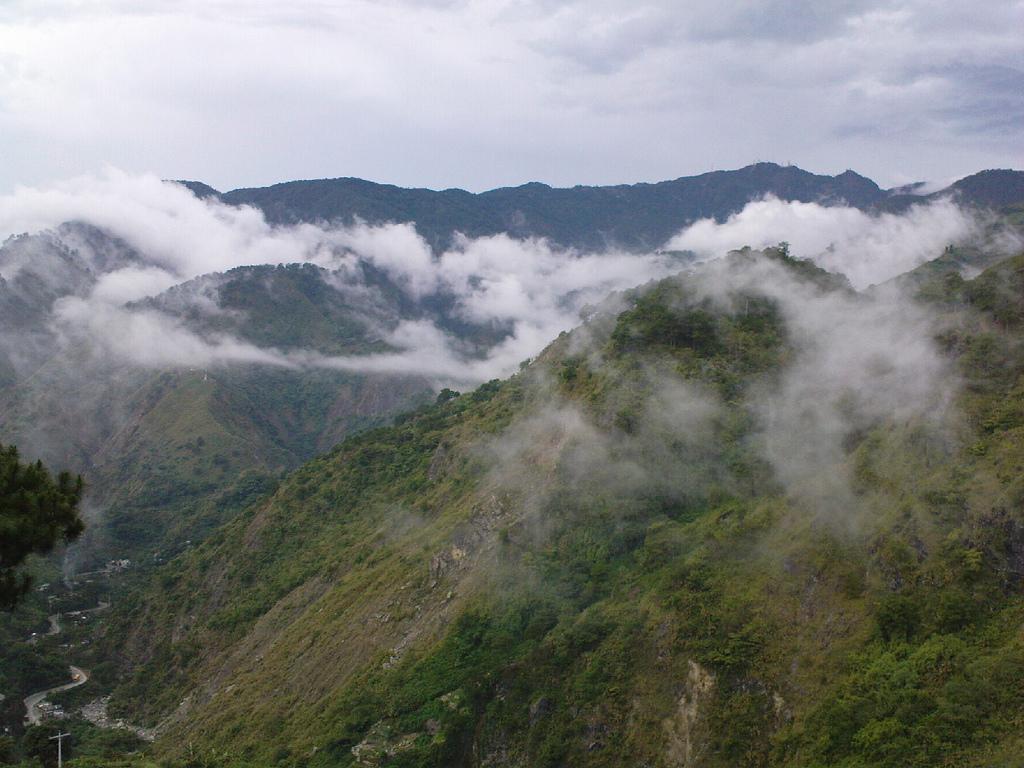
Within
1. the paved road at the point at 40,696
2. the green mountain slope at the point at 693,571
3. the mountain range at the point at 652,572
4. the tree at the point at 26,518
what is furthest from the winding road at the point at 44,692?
the tree at the point at 26,518

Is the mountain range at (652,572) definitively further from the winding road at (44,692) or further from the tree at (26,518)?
the tree at (26,518)

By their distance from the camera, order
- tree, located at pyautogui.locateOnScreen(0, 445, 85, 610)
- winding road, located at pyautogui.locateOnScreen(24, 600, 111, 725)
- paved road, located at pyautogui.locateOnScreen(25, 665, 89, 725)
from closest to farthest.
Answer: tree, located at pyautogui.locateOnScreen(0, 445, 85, 610) < paved road, located at pyautogui.locateOnScreen(25, 665, 89, 725) < winding road, located at pyautogui.locateOnScreen(24, 600, 111, 725)

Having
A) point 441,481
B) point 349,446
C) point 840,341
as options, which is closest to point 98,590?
point 349,446

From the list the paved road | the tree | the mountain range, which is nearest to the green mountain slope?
the mountain range

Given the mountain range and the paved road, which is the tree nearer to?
the mountain range

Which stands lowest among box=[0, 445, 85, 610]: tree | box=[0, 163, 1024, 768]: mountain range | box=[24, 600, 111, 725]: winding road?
box=[24, 600, 111, 725]: winding road

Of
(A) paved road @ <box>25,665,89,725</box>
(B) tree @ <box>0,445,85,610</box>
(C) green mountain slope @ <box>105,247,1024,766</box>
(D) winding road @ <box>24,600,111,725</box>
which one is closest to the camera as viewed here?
(B) tree @ <box>0,445,85,610</box>
